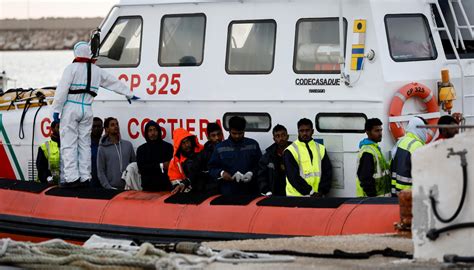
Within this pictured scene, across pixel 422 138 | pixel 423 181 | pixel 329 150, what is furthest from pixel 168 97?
pixel 423 181

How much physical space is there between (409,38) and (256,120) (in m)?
1.61

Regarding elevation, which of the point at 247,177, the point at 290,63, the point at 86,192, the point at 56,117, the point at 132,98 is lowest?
the point at 86,192

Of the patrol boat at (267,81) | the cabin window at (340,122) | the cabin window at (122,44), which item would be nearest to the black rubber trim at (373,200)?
the patrol boat at (267,81)

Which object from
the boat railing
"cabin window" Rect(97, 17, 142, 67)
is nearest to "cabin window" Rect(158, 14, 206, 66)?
"cabin window" Rect(97, 17, 142, 67)

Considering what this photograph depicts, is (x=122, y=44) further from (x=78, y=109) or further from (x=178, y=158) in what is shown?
(x=178, y=158)

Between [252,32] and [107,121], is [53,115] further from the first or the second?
[252,32]

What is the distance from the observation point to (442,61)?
35.2 ft

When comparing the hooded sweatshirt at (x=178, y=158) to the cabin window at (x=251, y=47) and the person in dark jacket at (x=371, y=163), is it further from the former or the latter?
the person in dark jacket at (x=371, y=163)

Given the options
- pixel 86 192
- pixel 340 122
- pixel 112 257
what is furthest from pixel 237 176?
pixel 112 257

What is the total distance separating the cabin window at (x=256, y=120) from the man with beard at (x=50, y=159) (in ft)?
6.50

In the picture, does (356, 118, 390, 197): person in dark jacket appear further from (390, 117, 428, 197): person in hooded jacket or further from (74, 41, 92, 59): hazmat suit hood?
(74, 41, 92, 59): hazmat suit hood

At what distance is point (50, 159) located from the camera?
11.9m

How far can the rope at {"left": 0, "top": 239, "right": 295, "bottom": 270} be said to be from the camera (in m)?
6.69

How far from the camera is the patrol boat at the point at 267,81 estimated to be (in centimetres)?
1023
